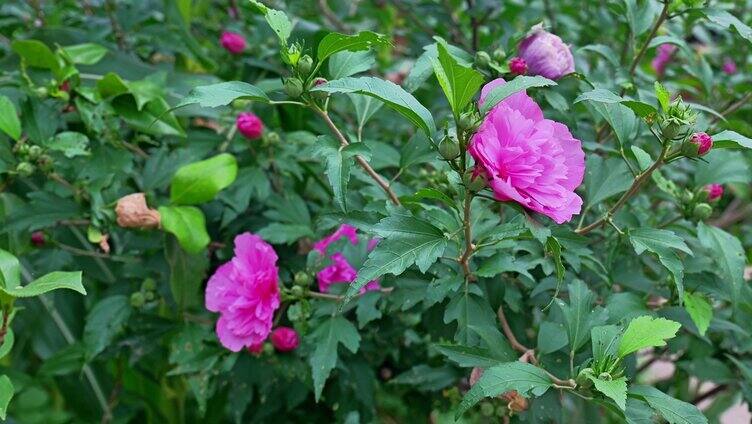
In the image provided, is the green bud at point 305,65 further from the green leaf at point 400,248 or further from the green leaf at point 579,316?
the green leaf at point 579,316

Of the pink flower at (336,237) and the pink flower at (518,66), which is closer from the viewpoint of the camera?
the pink flower at (518,66)

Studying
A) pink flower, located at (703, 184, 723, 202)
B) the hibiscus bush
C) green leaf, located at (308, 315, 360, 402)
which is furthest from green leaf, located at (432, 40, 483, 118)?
pink flower, located at (703, 184, 723, 202)

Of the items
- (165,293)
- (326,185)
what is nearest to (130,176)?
(165,293)

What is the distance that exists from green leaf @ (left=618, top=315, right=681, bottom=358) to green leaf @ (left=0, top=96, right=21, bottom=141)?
784mm

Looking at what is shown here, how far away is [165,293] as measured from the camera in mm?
1219

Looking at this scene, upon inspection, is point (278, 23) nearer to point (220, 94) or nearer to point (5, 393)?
point (220, 94)

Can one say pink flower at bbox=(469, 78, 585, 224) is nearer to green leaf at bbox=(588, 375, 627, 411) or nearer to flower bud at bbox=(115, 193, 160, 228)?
green leaf at bbox=(588, 375, 627, 411)

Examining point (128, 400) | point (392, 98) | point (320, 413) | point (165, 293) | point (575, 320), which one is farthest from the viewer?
point (128, 400)

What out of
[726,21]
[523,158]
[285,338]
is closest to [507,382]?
[523,158]

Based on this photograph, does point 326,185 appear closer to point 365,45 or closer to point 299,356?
point 299,356

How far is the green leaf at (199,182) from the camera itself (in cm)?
107

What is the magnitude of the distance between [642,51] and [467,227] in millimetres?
428

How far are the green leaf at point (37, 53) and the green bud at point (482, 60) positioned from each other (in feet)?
1.97

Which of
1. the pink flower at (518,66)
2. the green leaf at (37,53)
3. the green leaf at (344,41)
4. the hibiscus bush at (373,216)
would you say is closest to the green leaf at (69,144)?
the hibiscus bush at (373,216)
